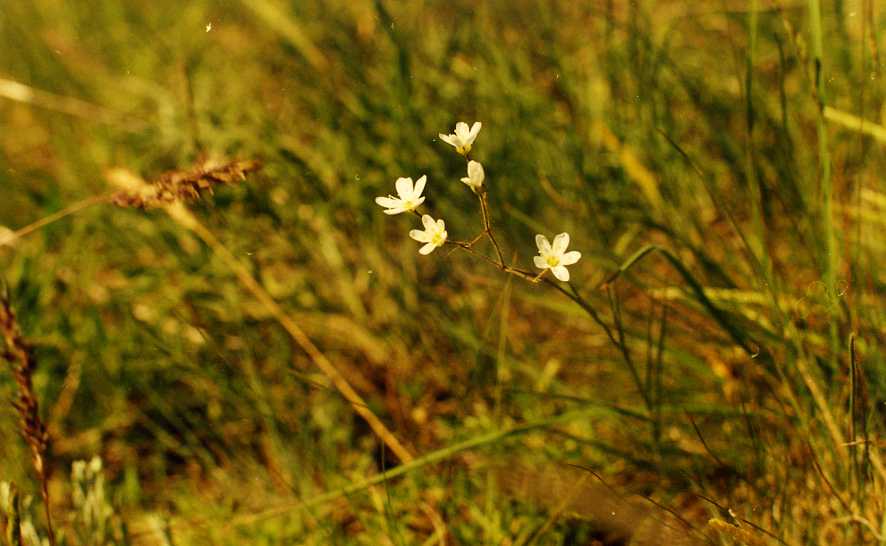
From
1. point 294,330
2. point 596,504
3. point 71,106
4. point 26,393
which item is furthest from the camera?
point 71,106

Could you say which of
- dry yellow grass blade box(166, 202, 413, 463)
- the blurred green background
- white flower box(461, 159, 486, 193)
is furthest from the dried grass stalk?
white flower box(461, 159, 486, 193)

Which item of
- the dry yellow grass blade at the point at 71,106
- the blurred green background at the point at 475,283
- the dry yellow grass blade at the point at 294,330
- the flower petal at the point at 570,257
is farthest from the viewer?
the dry yellow grass blade at the point at 71,106

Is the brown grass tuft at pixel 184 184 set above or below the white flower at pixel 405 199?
above

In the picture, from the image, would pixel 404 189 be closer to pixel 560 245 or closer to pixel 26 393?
pixel 560 245

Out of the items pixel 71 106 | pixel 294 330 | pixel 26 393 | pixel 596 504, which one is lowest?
pixel 596 504

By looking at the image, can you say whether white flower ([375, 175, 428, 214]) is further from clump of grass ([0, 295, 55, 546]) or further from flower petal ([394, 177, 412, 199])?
clump of grass ([0, 295, 55, 546])

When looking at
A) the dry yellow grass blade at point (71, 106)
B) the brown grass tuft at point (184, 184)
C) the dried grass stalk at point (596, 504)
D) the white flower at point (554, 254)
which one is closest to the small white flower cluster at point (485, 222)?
the white flower at point (554, 254)

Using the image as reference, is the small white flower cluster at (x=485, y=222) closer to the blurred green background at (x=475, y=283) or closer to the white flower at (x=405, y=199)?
the white flower at (x=405, y=199)

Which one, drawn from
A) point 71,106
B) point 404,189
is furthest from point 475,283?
point 71,106

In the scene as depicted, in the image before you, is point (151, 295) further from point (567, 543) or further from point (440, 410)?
point (567, 543)
